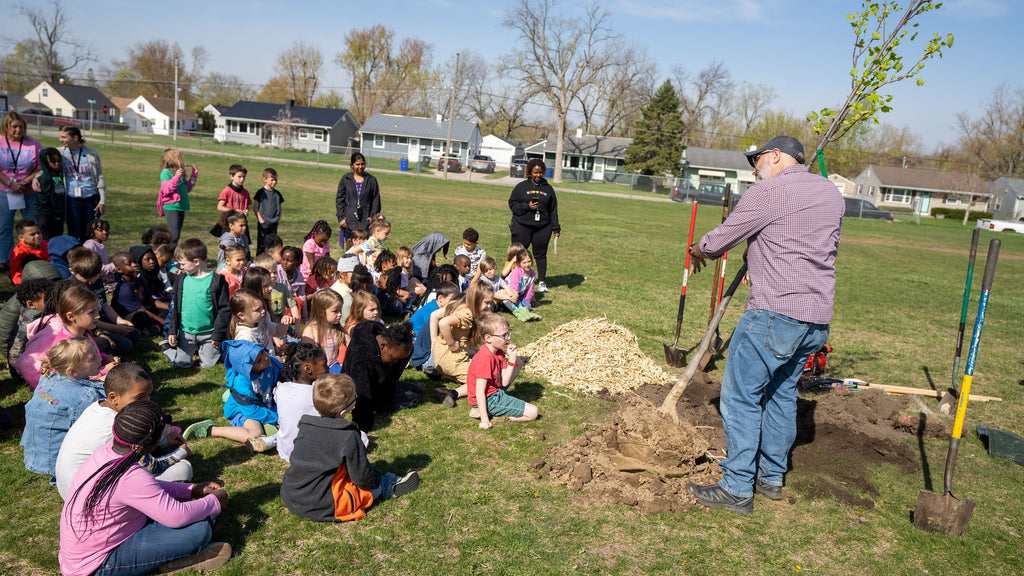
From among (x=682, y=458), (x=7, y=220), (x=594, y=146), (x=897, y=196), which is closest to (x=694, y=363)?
(x=682, y=458)

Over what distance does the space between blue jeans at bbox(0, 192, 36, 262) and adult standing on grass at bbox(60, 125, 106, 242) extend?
0.47 meters

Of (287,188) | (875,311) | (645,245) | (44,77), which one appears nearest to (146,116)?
(44,77)

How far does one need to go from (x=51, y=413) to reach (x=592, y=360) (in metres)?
4.94

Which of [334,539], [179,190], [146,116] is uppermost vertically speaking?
[146,116]

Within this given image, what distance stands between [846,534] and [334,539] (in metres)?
3.39

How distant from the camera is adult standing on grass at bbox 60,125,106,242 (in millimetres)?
8781

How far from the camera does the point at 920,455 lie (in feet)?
18.7

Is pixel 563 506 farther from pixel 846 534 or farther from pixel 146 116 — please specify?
pixel 146 116

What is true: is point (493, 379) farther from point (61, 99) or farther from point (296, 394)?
point (61, 99)

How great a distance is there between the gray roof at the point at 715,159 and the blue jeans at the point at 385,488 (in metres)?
66.4

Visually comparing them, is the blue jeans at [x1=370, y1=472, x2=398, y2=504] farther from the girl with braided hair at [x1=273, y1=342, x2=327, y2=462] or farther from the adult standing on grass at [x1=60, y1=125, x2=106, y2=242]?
the adult standing on grass at [x1=60, y1=125, x2=106, y2=242]

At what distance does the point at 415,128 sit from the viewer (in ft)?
228

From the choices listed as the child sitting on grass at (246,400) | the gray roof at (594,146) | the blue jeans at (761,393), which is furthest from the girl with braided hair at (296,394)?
the gray roof at (594,146)

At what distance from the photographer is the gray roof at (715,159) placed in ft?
216
